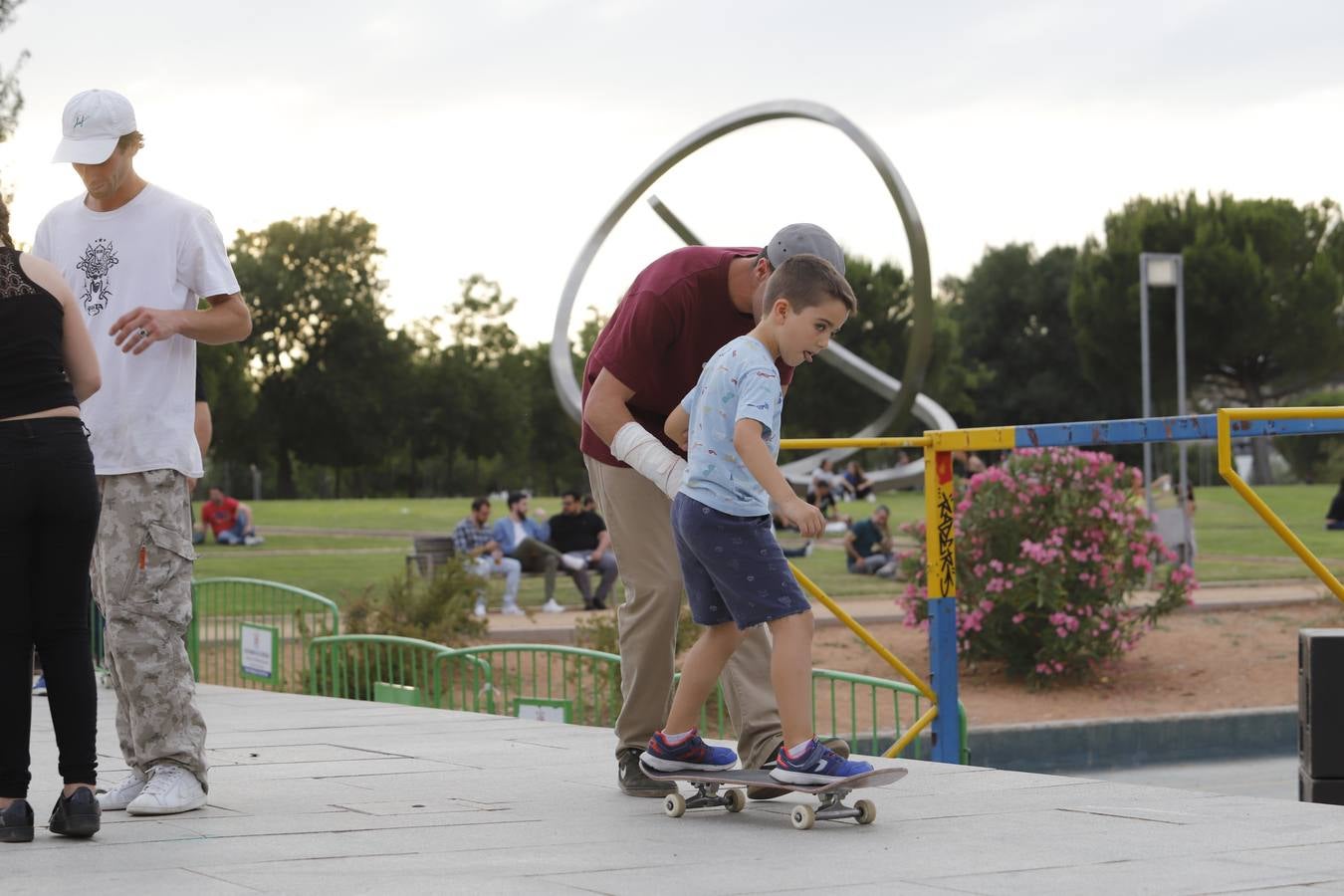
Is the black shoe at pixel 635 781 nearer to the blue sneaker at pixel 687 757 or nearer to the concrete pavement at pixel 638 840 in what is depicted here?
the concrete pavement at pixel 638 840

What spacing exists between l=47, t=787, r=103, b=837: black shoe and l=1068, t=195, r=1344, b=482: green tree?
59.3 metres

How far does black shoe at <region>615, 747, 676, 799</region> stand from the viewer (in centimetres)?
476

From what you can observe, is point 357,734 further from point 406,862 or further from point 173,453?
point 406,862

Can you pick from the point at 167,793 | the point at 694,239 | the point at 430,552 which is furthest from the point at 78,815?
the point at 694,239

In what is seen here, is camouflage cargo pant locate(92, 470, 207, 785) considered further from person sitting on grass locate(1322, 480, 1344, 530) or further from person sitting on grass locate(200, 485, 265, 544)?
person sitting on grass locate(1322, 480, 1344, 530)

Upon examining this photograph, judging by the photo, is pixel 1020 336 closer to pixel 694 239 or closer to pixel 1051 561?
pixel 694 239

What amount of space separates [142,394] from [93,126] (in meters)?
0.69

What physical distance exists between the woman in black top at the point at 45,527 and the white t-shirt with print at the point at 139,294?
27 centimetres

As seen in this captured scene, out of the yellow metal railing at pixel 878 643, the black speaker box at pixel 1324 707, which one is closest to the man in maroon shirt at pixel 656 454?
the yellow metal railing at pixel 878 643

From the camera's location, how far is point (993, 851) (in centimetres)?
383

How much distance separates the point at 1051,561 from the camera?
13.6 metres

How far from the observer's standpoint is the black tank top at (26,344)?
158 inches

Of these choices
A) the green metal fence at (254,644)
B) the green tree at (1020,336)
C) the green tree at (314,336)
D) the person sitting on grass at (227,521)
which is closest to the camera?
the green metal fence at (254,644)

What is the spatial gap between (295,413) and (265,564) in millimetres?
52462
